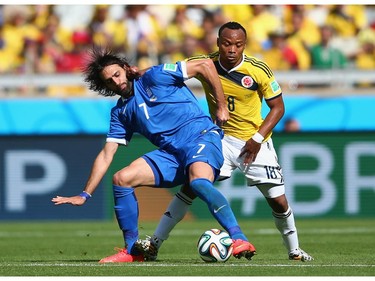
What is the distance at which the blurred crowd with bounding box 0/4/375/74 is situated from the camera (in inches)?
776

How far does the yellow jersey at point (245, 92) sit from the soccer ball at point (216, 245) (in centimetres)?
155

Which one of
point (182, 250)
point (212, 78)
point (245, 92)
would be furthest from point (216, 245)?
point (182, 250)

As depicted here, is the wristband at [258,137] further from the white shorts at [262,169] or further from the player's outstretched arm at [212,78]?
the player's outstretched arm at [212,78]

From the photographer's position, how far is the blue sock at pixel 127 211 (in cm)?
967

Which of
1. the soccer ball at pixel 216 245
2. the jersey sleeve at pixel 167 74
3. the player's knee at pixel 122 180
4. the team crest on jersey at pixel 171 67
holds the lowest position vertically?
the soccer ball at pixel 216 245

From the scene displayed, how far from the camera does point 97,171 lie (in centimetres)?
985

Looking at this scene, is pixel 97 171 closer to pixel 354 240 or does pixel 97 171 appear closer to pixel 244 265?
pixel 244 265

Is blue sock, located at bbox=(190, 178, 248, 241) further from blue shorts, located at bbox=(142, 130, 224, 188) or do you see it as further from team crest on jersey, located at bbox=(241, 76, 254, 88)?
team crest on jersey, located at bbox=(241, 76, 254, 88)

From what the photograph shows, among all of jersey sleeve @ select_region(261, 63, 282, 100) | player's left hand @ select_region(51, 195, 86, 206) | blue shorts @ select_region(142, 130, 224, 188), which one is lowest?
player's left hand @ select_region(51, 195, 86, 206)

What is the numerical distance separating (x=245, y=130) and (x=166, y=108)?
3.65 feet

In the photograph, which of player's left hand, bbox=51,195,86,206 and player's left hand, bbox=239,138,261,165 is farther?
player's left hand, bbox=239,138,261,165

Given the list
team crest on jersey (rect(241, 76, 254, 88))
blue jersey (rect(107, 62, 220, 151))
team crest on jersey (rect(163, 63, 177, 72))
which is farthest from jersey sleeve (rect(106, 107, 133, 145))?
team crest on jersey (rect(241, 76, 254, 88))

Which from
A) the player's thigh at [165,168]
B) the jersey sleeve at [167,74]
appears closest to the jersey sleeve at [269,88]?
the jersey sleeve at [167,74]

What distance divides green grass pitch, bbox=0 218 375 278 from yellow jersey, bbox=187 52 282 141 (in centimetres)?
139
